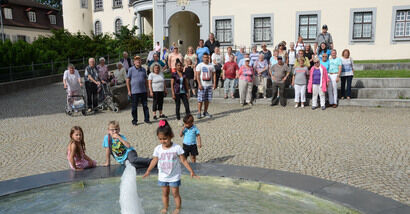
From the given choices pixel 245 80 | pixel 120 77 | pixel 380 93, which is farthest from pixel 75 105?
pixel 380 93

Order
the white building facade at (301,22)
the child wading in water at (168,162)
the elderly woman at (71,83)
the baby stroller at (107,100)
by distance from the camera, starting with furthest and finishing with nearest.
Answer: the white building facade at (301,22) → the baby stroller at (107,100) → the elderly woman at (71,83) → the child wading in water at (168,162)

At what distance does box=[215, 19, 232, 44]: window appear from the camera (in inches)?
1013

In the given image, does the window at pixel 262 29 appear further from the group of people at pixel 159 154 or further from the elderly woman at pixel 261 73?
the group of people at pixel 159 154

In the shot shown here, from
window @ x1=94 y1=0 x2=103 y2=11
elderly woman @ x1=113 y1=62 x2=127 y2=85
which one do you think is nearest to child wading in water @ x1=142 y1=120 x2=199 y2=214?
elderly woman @ x1=113 y1=62 x2=127 y2=85

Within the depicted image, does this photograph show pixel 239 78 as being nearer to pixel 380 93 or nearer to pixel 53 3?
pixel 380 93

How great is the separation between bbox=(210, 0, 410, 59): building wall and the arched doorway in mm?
4213

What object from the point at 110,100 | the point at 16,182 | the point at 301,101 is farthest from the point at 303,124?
the point at 16,182

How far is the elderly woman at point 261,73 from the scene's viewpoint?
15.5 m

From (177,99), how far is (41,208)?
7.04 metres

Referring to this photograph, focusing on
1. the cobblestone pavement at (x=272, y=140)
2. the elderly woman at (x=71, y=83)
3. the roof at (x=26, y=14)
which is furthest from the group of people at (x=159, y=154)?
the roof at (x=26, y=14)

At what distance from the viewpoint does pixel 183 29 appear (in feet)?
99.4

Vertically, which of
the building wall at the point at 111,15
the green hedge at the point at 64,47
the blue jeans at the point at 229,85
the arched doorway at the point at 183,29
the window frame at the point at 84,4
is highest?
the window frame at the point at 84,4

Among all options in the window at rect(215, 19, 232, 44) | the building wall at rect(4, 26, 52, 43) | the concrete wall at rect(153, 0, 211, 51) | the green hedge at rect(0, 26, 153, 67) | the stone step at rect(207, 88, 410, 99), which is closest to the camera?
the stone step at rect(207, 88, 410, 99)

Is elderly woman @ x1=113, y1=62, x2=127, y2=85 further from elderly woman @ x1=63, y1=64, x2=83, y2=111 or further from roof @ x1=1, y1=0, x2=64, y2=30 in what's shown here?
roof @ x1=1, y1=0, x2=64, y2=30
